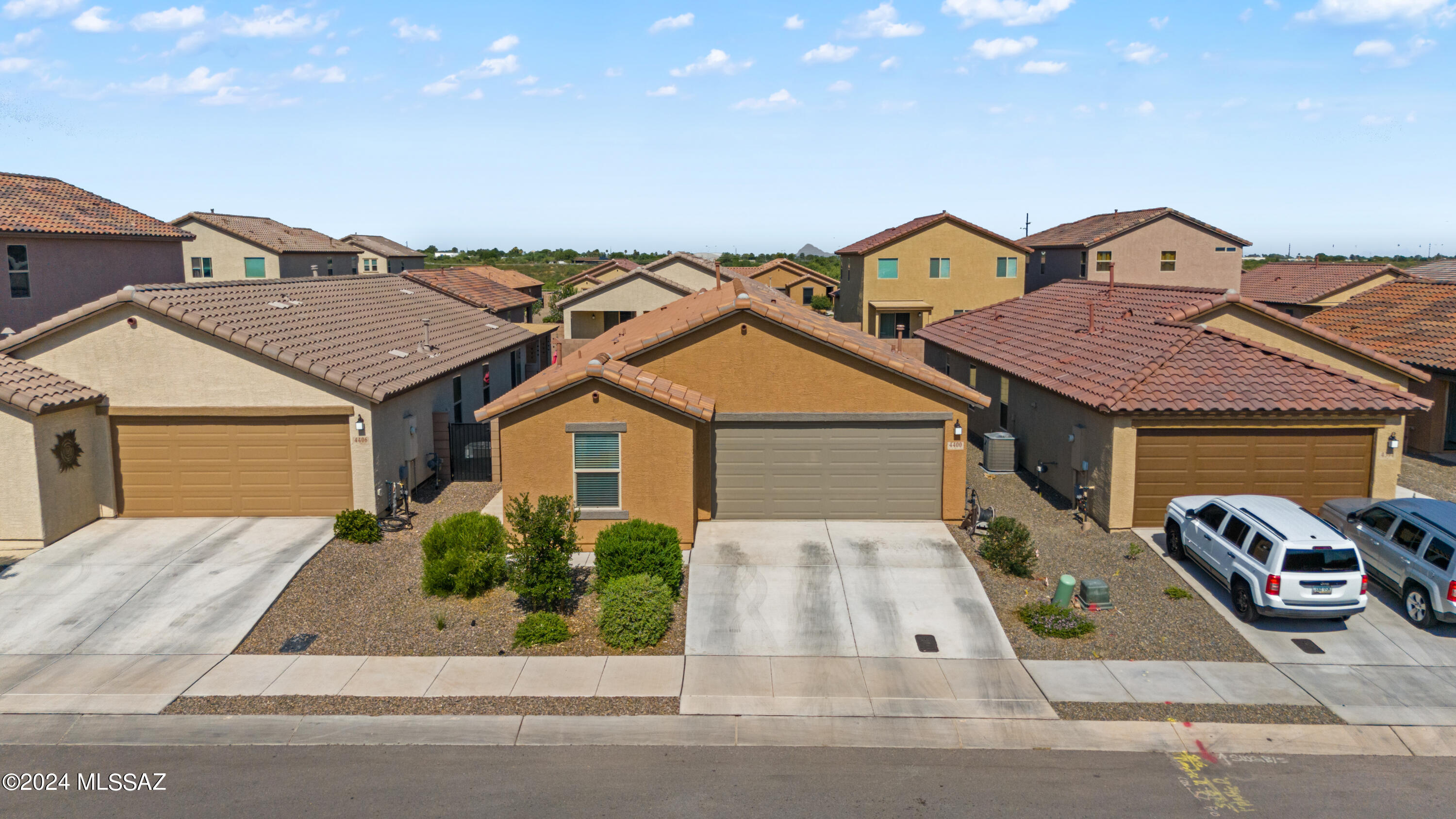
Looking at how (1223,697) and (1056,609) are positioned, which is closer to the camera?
(1223,697)

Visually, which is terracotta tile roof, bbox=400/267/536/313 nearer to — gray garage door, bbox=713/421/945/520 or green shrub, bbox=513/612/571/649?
gray garage door, bbox=713/421/945/520

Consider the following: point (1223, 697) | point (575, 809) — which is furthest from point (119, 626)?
point (1223, 697)

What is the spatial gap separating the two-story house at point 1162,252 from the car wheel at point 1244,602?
3545cm

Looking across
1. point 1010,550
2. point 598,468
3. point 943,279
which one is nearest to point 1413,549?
point 1010,550

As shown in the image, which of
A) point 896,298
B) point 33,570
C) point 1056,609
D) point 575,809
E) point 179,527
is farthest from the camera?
point 896,298

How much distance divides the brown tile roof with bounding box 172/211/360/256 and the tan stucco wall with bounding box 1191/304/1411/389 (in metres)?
51.4

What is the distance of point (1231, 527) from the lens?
14836 mm

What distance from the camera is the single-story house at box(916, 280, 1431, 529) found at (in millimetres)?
17547

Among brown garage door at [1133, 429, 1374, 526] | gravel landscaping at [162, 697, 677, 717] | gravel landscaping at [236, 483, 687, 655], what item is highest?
brown garage door at [1133, 429, 1374, 526]

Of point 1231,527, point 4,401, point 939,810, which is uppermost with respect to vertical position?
point 4,401

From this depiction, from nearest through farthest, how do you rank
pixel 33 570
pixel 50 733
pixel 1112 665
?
pixel 50 733, pixel 1112 665, pixel 33 570

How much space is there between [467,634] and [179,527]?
7.81 m

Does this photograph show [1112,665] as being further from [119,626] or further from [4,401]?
[4,401]

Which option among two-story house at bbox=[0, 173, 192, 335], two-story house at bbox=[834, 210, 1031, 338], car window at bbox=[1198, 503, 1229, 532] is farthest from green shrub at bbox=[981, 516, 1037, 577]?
two-story house at bbox=[834, 210, 1031, 338]
